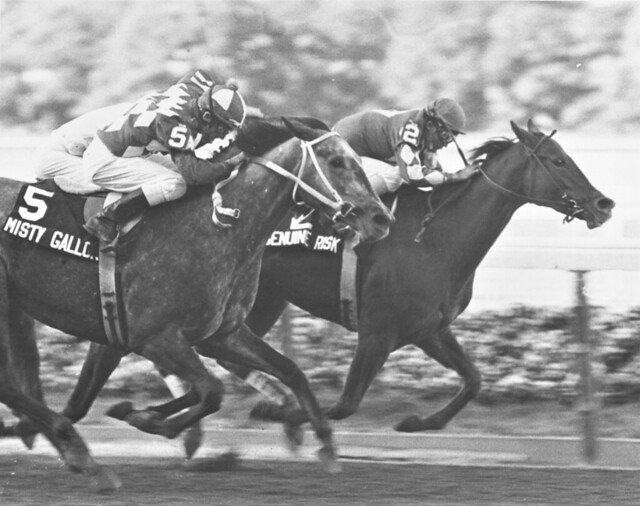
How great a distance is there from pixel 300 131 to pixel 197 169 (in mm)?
492

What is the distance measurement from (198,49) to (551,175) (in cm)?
477

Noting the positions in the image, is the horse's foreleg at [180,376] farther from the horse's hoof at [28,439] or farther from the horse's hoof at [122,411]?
the horse's hoof at [28,439]

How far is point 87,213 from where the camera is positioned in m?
7.06

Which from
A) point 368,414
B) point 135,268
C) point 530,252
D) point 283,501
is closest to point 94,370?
point 135,268

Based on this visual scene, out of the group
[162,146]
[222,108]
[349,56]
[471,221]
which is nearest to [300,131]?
[222,108]

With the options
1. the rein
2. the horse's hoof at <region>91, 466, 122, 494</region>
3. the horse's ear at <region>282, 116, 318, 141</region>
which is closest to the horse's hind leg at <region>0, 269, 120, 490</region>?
the horse's hoof at <region>91, 466, 122, 494</region>

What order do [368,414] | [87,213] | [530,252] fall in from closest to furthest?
[87,213] → [368,414] → [530,252]

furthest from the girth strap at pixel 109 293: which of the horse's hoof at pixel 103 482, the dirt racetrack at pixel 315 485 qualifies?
the dirt racetrack at pixel 315 485

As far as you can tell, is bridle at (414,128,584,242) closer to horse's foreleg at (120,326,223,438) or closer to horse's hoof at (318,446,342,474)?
horse's hoof at (318,446,342,474)

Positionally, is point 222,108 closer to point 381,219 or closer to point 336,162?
point 336,162

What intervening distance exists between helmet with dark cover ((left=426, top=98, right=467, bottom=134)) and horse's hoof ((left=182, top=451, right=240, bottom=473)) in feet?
6.63

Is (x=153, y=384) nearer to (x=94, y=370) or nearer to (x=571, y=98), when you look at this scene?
(x=94, y=370)

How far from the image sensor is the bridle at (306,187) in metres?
6.84

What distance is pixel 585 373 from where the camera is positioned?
819 cm
